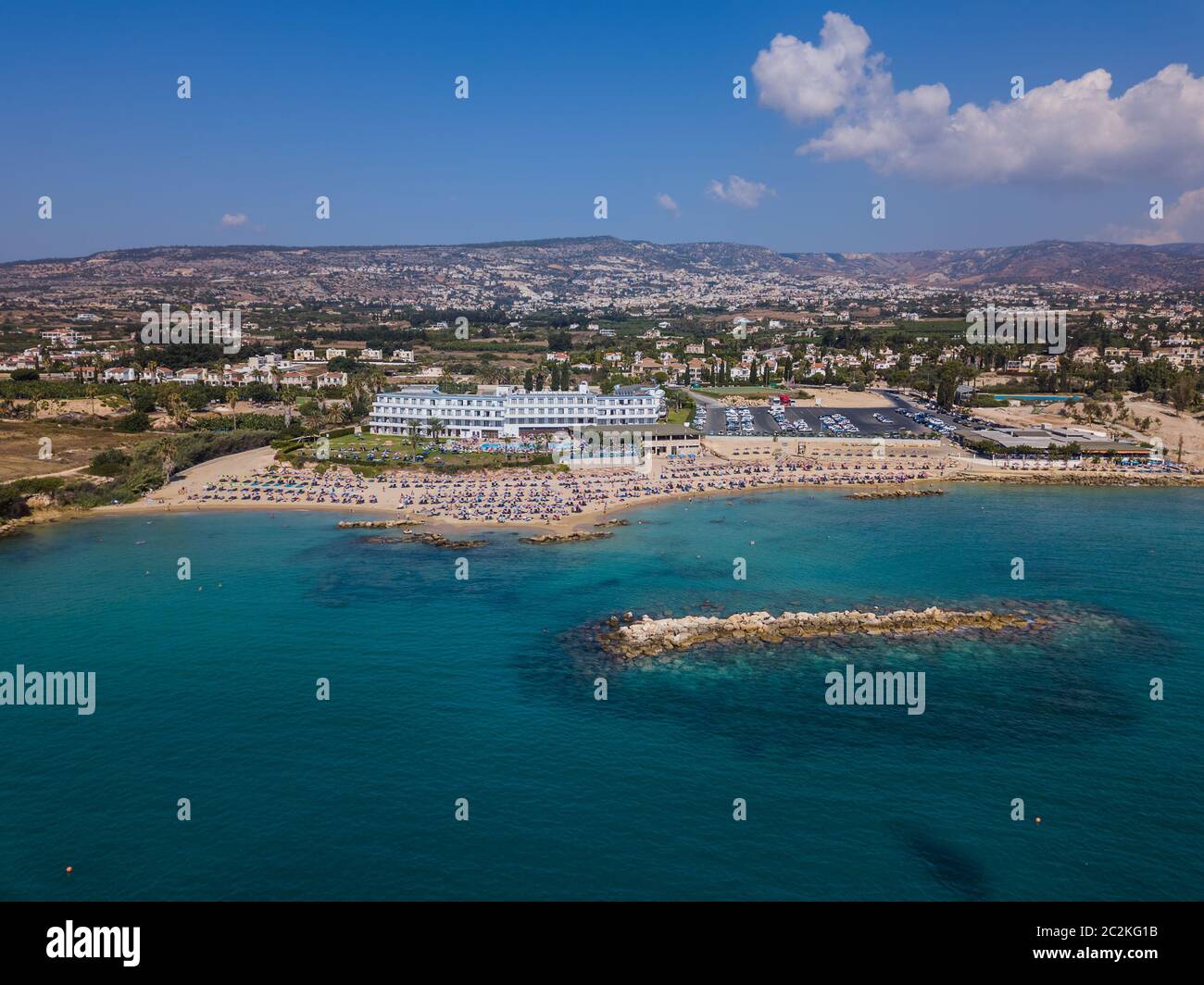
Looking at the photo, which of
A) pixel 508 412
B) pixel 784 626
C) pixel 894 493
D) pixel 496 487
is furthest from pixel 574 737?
pixel 508 412

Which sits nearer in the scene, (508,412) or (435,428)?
(435,428)

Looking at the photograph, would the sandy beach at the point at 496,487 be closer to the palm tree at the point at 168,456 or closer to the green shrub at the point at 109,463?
the palm tree at the point at 168,456

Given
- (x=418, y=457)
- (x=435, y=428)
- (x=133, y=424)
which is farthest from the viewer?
(x=133, y=424)

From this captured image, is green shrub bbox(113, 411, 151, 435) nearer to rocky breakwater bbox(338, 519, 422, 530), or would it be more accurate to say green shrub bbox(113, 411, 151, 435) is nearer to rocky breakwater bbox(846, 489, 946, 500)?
rocky breakwater bbox(338, 519, 422, 530)

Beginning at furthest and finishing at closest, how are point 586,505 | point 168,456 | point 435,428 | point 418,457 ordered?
point 435,428, point 418,457, point 168,456, point 586,505

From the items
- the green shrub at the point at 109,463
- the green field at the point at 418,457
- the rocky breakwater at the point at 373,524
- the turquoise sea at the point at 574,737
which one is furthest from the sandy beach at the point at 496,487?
the turquoise sea at the point at 574,737

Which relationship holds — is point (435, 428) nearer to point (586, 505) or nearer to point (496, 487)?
point (496, 487)

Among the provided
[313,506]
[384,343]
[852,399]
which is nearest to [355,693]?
[313,506]

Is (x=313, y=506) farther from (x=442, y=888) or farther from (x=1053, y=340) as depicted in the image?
(x=1053, y=340)
